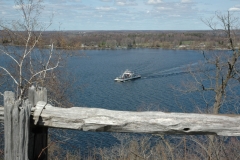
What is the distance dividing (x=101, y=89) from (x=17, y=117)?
26.6 meters

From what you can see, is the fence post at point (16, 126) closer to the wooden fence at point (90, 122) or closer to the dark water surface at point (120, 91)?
the wooden fence at point (90, 122)

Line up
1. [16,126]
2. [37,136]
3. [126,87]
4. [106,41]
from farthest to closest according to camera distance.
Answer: [106,41] → [126,87] → [37,136] → [16,126]

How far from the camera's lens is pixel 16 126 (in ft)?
6.16

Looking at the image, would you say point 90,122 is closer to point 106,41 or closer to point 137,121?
point 137,121

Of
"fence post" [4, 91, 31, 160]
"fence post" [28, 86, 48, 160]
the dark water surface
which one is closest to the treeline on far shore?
the dark water surface

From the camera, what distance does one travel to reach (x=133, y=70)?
4378cm

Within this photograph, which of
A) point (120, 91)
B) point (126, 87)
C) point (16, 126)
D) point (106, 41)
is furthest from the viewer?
point (106, 41)

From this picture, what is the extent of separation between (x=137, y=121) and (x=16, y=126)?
77 centimetres

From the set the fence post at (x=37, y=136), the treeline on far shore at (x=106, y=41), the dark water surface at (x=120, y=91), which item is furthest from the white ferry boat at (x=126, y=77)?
the fence post at (x=37, y=136)

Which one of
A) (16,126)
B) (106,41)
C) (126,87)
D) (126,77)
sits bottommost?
(126,87)

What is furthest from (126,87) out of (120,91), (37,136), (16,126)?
(16,126)

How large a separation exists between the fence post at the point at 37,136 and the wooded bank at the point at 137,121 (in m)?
0.07

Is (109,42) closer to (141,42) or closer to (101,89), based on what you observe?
(141,42)

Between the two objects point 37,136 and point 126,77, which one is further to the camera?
point 126,77
